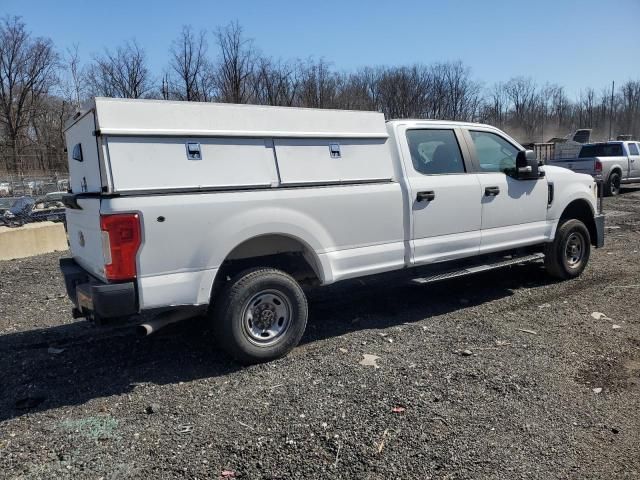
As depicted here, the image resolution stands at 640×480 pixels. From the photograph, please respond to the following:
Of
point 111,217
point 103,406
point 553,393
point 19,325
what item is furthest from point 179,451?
point 19,325

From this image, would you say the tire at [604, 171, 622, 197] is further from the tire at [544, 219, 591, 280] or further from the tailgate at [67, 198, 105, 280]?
the tailgate at [67, 198, 105, 280]

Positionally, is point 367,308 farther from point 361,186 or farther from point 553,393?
point 553,393

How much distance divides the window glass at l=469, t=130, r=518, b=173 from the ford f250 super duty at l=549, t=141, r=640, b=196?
14043mm

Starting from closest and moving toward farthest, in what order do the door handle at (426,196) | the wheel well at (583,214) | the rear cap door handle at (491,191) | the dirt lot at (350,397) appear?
1. the dirt lot at (350,397)
2. the door handle at (426,196)
3. the rear cap door handle at (491,191)
4. the wheel well at (583,214)

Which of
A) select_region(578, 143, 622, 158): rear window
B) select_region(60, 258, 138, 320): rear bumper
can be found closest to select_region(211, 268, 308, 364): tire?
select_region(60, 258, 138, 320): rear bumper

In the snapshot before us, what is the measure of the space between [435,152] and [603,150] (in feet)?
55.7

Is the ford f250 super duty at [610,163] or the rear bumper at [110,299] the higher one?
the ford f250 super duty at [610,163]

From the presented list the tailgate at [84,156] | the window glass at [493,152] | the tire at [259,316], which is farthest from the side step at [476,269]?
the tailgate at [84,156]

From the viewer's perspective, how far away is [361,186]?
4.89 meters

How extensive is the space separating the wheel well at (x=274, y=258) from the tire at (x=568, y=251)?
3.66m

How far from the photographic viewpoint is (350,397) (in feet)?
12.3

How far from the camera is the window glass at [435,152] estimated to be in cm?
544

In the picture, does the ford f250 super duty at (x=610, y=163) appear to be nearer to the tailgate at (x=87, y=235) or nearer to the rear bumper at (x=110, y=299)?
the tailgate at (x=87, y=235)

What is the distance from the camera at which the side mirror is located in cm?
613
